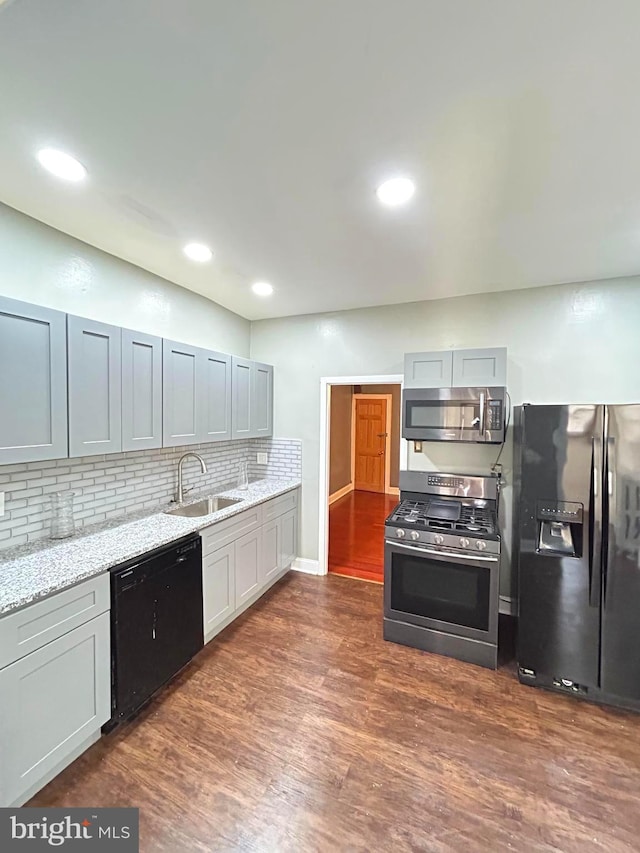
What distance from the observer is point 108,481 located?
2455mm

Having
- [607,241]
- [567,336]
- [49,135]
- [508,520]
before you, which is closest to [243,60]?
[49,135]

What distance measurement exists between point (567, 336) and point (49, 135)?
3.36 m

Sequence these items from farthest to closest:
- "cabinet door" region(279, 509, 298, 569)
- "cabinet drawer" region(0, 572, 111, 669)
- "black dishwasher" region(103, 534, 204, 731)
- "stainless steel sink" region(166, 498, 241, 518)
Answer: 1. "cabinet door" region(279, 509, 298, 569)
2. "stainless steel sink" region(166, 498, 241, 518)
3. "black dishwasher" region(103, 534, 204, 731)
4. "cabinet drawer" region(0, 572, 111, 669)

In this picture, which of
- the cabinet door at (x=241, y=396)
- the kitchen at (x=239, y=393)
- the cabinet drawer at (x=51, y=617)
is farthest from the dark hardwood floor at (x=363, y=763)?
the cabinet door at (x=241, y=396)

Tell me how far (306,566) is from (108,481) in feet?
7.30

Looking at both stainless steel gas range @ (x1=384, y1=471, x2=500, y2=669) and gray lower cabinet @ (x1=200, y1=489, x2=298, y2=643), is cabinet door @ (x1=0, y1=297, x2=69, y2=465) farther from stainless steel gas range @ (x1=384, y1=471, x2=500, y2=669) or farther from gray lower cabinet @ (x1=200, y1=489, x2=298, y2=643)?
stainless steel gas range @ (x1=384, y1=471, x2=500, y2=669)

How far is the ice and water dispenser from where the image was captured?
2172mm

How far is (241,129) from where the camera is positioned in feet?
4.31

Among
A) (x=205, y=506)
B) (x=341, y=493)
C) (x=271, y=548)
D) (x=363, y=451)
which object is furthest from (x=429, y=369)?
(x=363, y=451)

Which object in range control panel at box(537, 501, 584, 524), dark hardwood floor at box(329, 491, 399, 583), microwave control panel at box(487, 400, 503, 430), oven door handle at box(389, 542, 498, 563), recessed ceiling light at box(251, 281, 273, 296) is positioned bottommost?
dark hardwood floor at box(329, 491, 399, 583)

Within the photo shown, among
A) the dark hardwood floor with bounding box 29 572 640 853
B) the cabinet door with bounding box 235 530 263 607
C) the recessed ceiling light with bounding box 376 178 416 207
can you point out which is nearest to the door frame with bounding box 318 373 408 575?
the cabinet door with bounding box 235 530 263 607

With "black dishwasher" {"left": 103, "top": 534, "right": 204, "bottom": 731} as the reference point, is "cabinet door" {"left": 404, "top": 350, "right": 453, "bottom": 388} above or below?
above

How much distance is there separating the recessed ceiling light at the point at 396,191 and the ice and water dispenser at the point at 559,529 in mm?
1940

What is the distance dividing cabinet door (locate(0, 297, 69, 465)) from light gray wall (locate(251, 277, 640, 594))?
7.41 ft
